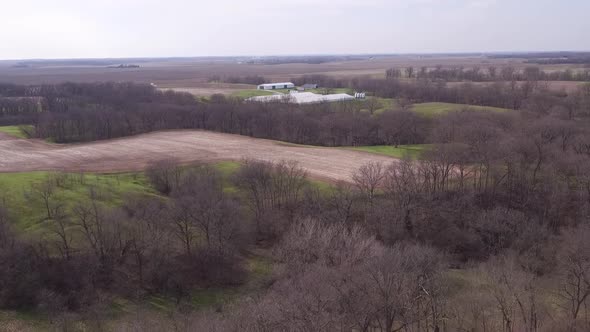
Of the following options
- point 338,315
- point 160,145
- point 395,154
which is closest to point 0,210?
point 338,315

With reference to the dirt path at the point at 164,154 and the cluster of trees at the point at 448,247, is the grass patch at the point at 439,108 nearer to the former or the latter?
the cluster of trees at the point at 448,247

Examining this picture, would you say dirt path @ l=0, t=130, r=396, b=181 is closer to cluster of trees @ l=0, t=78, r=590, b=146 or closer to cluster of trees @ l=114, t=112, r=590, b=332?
cluster of trees @ l=0, t=78, r=590, b=146

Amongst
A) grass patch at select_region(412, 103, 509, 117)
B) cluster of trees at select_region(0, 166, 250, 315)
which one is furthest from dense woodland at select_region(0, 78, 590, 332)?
grass patch at select_region(412, 103, 509, 117)

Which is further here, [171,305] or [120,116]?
[120,116]

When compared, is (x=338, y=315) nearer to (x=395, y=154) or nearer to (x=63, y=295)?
(x=63, y=295)

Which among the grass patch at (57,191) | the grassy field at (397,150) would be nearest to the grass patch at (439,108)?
the grassy field at (397,150)
